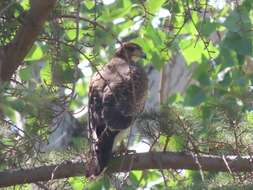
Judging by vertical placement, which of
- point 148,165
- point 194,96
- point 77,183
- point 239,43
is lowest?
point 77,183

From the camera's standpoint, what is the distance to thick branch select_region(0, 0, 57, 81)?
313 centimetres

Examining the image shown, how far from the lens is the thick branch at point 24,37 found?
313 centimetres

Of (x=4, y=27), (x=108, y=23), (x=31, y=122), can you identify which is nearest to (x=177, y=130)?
(x=31, y=122)

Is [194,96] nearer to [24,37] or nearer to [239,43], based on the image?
[239,43]

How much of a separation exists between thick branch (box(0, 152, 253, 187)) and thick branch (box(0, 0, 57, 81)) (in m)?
0.52

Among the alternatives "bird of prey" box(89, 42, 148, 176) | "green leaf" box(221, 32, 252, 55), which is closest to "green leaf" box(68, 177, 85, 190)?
"bird of prey" box(89, 42, 148, 176)

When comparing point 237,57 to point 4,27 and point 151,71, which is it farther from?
point 151,71

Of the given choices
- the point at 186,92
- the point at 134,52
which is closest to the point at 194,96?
the point at 186,92

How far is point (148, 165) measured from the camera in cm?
364

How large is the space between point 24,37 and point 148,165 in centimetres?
89

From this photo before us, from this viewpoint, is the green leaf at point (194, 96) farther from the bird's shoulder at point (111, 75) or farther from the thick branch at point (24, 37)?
the thick branch at point (24, 37)

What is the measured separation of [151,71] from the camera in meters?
7.02

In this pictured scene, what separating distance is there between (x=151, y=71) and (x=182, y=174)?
2.89 metres

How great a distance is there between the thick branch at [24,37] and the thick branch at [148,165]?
52 cm
